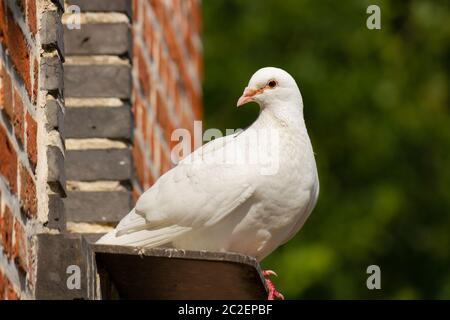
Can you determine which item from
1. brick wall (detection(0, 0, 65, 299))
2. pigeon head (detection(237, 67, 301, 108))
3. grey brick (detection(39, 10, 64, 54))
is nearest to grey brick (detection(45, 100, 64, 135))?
brick wall (detection(0, 0, 65, 299))

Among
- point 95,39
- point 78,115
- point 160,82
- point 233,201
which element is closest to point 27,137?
point 233,201

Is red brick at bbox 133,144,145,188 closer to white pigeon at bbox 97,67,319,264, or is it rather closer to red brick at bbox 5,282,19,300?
white pigeon at bbox 97,67,319,264

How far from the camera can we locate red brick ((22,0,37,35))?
4133mm

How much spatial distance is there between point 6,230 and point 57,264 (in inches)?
20.2

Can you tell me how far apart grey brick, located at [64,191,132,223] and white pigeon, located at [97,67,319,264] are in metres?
0.45

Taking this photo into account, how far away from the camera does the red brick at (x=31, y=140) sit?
407 centimetres

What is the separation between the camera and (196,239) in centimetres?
488

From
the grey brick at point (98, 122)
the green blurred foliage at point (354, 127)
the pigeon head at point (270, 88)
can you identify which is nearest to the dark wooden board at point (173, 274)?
the pigeon head at point (270, 88)

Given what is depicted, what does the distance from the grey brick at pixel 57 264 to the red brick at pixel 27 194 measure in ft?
0.30

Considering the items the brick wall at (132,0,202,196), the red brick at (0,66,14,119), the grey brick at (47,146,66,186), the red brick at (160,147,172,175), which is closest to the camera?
the red brick at (0,66,14,119)

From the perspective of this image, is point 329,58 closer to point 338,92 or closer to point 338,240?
point 338,92

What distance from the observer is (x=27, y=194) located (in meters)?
3.99

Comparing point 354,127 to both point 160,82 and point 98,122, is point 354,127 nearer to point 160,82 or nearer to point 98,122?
point 160,82
